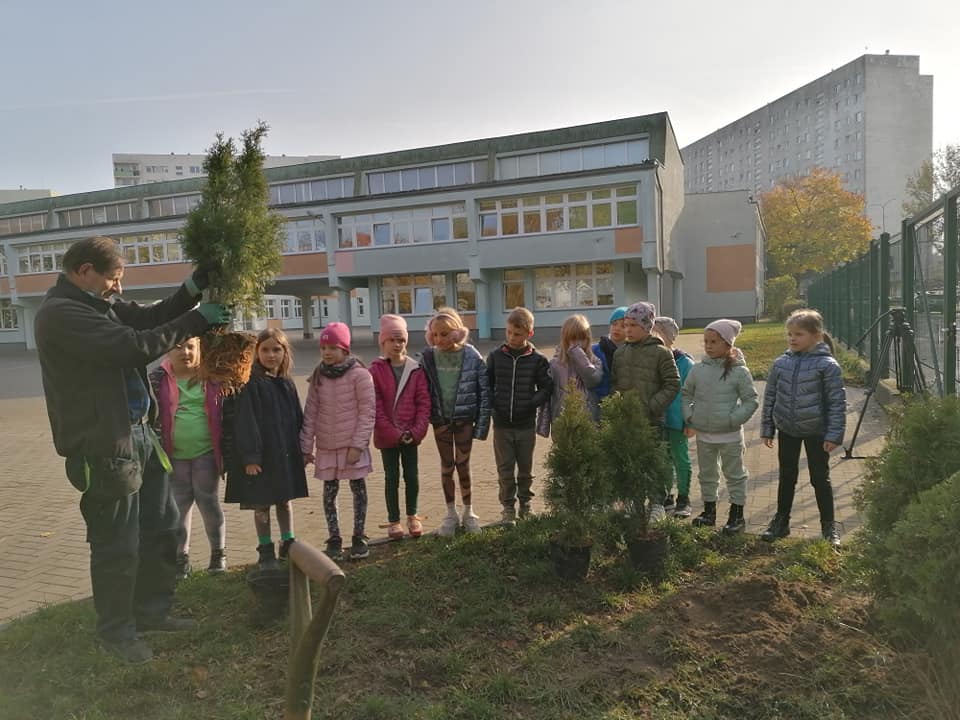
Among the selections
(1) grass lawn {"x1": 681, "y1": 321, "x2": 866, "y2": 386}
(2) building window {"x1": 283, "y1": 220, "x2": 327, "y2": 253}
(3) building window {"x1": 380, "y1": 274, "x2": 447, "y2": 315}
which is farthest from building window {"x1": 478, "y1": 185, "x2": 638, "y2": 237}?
(2) building window {"x1": 283, "y1": 220, "x2": 327, "y2": 253}

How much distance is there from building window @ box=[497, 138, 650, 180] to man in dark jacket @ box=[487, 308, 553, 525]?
89.8ft

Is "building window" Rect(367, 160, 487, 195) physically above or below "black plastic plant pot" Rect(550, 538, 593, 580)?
above

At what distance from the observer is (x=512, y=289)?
32031 mm

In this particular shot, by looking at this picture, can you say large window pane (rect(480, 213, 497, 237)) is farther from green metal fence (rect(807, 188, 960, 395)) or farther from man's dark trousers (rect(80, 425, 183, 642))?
man's dark trousers (rect(80, 425, 183, 642))

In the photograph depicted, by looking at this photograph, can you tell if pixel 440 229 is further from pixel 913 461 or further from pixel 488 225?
pixel 913 461

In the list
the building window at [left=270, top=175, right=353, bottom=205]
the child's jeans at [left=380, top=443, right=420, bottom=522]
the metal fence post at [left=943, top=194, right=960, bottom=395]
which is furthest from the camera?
the building window at [left=270, top=175, right=353, bottom=205]

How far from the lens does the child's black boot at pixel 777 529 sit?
4727 mm

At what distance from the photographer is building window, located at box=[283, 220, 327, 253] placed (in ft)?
115

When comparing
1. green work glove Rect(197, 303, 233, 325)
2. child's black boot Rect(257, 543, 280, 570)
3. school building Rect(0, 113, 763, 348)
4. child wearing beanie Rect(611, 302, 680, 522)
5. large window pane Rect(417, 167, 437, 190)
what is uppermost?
large window pane Rect(417, 167, 437, 190)

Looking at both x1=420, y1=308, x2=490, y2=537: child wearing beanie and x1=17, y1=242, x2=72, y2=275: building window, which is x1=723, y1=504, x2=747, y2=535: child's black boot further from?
x1=17, y1=242, x2=72, y2=275: building window

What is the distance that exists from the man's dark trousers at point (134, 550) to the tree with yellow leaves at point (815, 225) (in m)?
49.6

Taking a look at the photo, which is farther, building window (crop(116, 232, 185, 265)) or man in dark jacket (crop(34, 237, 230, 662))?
building window (crop(116, 232, 185, 265))

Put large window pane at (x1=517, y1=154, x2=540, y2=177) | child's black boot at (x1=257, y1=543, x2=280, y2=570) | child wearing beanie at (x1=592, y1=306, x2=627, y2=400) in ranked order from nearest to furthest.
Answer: child's black boot at (x1=257, y1=543, x2=280, y2=570), child wearing beanie at (x1=592, y1=306, x2=627, y2=400), large window pane at (x1=517, y1=154, x2=540, y2=177)

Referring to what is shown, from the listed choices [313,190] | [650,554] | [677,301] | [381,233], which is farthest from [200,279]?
[313,190]
